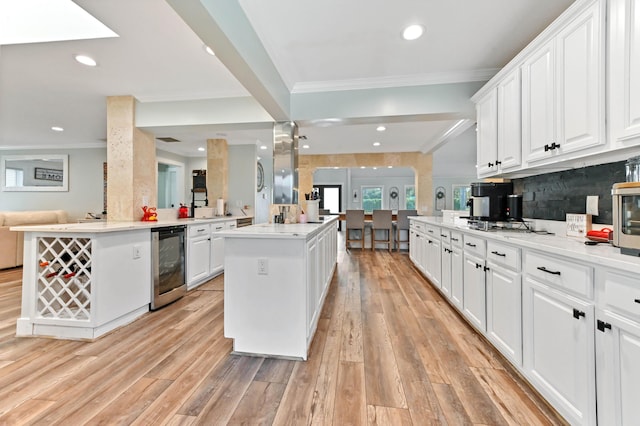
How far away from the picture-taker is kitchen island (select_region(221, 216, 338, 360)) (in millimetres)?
1877

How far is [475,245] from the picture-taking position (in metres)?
2.19

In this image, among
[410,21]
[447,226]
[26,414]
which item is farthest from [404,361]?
[410,21]

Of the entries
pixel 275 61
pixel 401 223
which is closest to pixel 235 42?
pixel 275 61

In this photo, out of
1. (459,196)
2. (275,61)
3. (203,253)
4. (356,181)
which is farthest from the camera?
(356,181)

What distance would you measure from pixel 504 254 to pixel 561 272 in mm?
466

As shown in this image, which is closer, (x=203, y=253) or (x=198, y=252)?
(x=198, y=252)

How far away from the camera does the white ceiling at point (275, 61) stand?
6.07 ft

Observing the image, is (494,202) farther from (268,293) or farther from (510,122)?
(268,293)

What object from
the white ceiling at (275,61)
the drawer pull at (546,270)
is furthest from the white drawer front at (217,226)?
the drawer pull at (546,270)

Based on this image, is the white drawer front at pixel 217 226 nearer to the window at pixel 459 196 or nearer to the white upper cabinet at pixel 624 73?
the white upper cabinet at pixel 624 73

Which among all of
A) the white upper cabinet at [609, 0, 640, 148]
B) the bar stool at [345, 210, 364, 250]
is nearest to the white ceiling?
the white upper cabinet at [609, 0, 640, 148]

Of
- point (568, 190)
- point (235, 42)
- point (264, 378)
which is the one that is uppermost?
point (235, 42)

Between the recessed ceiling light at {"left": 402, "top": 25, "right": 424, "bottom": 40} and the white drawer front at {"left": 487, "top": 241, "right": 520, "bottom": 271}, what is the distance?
1689 mm

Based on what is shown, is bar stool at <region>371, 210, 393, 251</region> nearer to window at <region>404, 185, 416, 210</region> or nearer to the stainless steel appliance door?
the stainless steel appliance door
